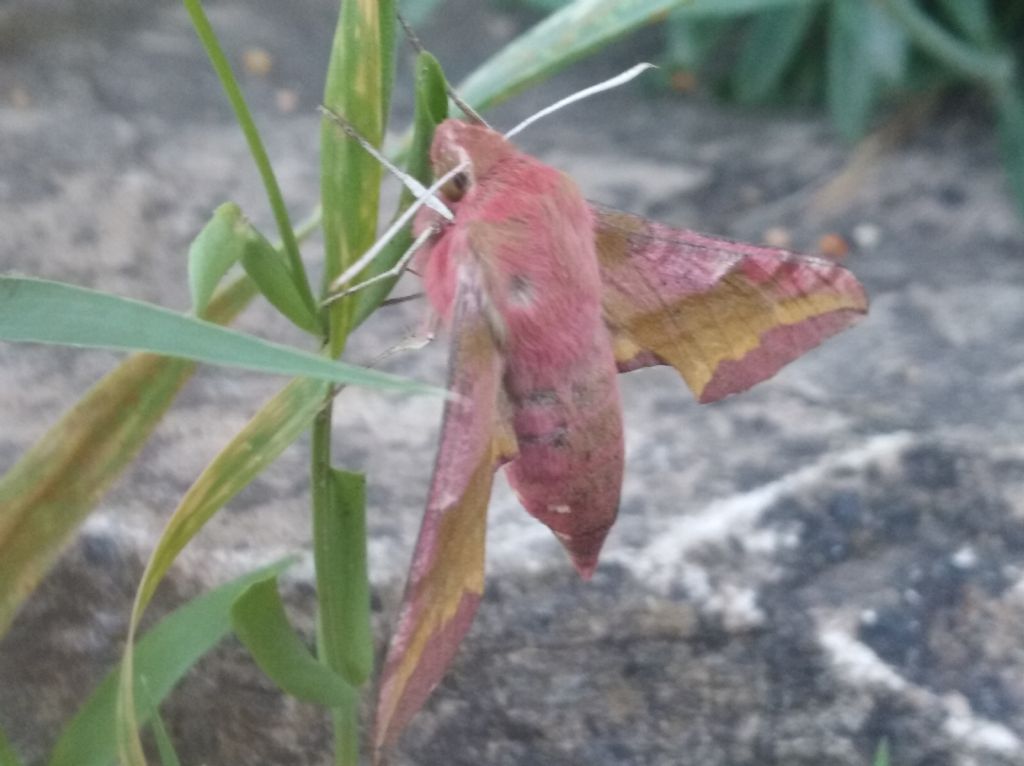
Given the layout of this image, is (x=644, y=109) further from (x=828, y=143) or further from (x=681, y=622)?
(x=681, y=622)

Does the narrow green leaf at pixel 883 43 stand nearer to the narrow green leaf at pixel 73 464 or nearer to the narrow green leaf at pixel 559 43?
the narrow green leaf at pixel 559 43

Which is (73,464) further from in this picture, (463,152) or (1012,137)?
(1012,137)

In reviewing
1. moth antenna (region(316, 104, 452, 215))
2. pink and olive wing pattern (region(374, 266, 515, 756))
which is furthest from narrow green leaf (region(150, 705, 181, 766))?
moth antenna (region(316, 104, 452, 215))

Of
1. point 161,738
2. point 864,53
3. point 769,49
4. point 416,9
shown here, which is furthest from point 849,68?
point 161,738

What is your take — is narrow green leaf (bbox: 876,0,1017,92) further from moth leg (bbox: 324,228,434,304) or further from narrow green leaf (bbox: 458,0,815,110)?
moth leg (bbox: 324,228,434,304)

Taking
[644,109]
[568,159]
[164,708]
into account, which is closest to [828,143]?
Result: [644,109]
